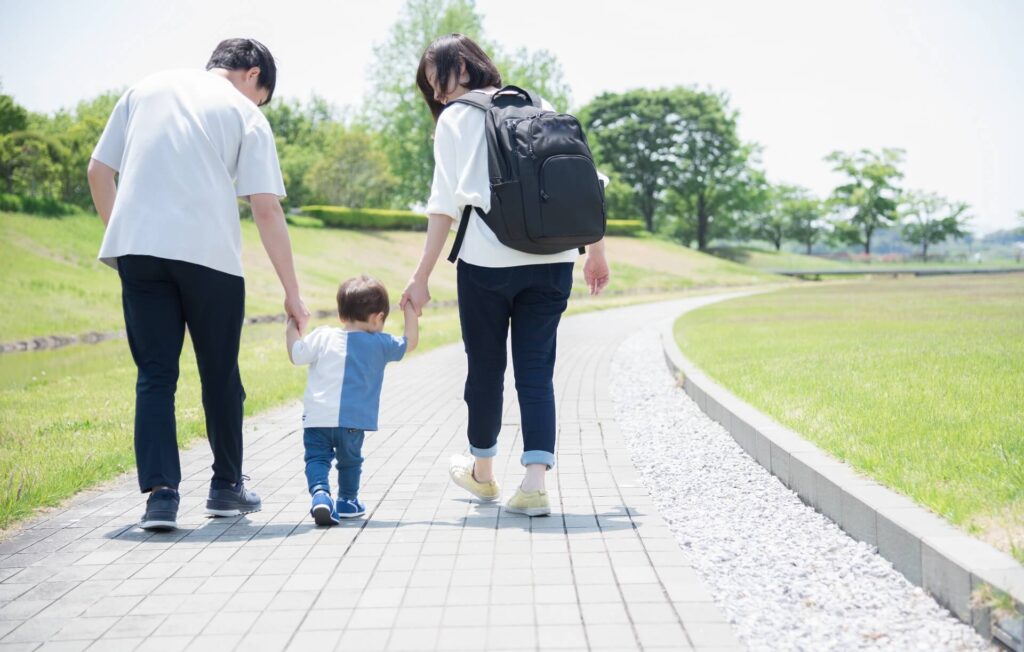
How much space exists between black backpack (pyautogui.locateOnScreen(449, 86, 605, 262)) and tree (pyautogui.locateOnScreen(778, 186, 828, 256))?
9121 cm

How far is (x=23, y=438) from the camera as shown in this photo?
6.42 meters

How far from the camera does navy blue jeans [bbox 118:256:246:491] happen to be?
3.99m

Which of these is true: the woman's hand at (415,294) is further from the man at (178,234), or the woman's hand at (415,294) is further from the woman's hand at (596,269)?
the woman's hand at (596,269)

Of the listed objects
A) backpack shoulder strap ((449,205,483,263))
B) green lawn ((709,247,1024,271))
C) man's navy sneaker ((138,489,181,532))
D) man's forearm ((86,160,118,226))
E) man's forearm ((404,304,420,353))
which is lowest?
green lawn ((709,247,1024,271))

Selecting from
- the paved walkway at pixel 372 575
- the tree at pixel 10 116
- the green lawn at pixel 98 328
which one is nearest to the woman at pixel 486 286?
the paved walkway at pixel 372 575

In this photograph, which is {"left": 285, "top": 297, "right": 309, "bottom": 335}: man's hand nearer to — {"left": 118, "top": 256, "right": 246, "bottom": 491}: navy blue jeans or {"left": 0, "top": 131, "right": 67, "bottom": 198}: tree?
{"left": 118, "top": 256, "right": 246, "bottom": 491}: navy blue jeans

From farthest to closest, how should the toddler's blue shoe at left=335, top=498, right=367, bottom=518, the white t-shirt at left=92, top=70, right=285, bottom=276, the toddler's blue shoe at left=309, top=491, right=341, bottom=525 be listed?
1. the toddler's blue shoe at left=335, top=498, right=367, bottom=518
2. the toddler's blue shoe at left=309, top=491, right=341, bottom=525
3. the white t-shirt at left=92, top=70, right=285, bottom=276

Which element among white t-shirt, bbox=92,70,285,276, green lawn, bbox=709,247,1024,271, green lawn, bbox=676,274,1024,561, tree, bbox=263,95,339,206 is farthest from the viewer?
green lawn, bbox=709,247,1024,271

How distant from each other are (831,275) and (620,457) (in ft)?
202

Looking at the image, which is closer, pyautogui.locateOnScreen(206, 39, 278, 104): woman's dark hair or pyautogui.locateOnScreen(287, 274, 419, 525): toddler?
pyautogui.locateOnScreen(287, 274, 419, 525): toddler

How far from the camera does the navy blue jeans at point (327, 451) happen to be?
4.15 m

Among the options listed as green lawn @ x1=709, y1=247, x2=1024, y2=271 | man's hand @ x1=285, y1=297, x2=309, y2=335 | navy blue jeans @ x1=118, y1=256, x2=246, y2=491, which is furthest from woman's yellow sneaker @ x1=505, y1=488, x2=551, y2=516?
green lawn @ x1=709, y1=247, x2=1024, y2=271

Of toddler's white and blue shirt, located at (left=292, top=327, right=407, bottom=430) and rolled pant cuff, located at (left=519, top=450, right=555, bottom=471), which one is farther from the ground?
toddler's white and blue shirt, located at (left=292, top=327, right=407, bottom=430)

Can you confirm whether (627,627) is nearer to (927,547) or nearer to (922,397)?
(927,547)
